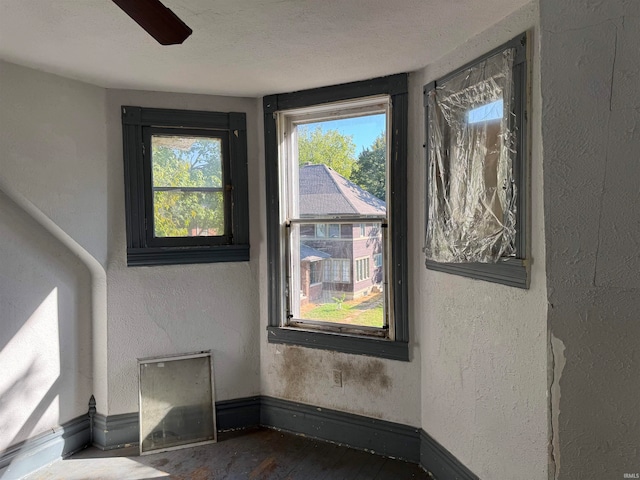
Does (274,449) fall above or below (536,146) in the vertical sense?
below

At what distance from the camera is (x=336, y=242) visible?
2553 mm

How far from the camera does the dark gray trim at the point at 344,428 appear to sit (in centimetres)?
237

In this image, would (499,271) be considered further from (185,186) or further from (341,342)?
(185,186)

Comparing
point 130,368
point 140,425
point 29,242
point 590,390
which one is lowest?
point 140,425

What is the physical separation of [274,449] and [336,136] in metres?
1.93

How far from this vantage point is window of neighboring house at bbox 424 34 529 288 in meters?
1.62

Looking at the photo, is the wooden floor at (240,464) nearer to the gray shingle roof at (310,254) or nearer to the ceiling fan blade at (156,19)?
the gray shingle roof at (310,254)

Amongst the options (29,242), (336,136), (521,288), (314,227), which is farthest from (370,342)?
(29,242)

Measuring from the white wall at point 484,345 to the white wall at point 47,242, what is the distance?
1866 millimetres

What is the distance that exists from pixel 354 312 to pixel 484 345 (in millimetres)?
868

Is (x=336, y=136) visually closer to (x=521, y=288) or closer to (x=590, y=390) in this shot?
(x=521, y=288)

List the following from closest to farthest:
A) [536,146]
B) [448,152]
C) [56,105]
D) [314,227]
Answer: [536,146] < [448,152] < [56,105] < [314,227]

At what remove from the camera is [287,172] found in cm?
267

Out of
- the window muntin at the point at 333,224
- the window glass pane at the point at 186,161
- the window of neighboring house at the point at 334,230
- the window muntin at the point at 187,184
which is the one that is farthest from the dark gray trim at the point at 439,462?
the window glass pane at the point at 186,161
